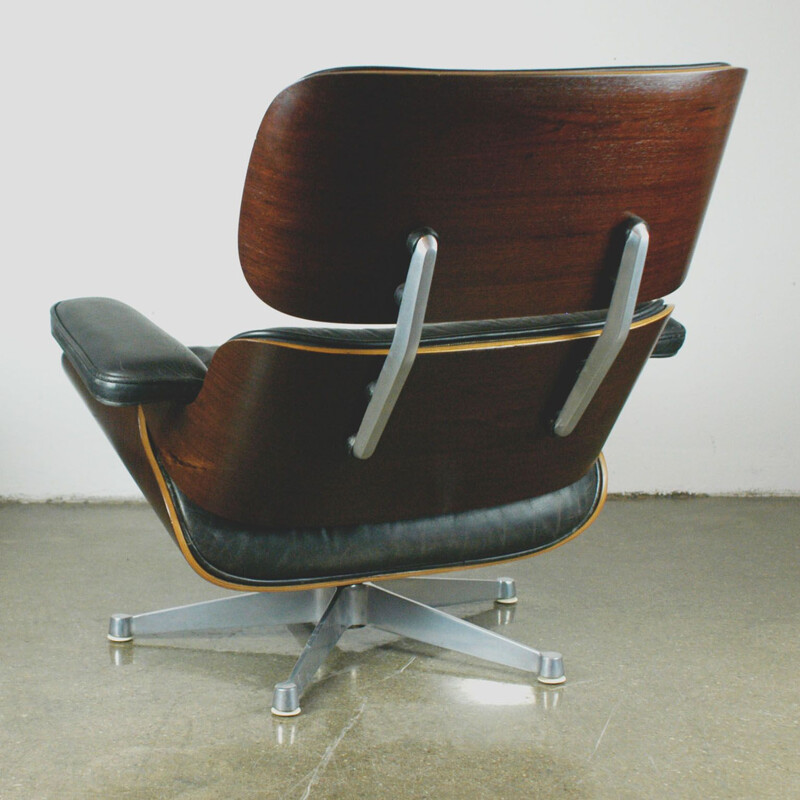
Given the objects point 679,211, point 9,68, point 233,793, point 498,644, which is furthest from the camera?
point 9,68

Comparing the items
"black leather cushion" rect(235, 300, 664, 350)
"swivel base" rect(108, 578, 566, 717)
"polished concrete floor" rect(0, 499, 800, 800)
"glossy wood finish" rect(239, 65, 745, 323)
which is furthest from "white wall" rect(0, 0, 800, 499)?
"glossy wood finish" rect(239, 65, 745, 323)

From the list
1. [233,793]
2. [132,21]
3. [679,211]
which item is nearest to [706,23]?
[132,21]

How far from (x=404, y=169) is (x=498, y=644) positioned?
1.03 metres

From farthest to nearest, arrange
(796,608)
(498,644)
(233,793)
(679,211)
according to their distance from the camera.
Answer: (796,608)
(498,644)
(233,793)
(679,211)

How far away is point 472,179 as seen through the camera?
128 cm

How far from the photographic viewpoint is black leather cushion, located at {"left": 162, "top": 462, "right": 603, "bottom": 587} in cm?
165

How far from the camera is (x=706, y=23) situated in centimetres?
317

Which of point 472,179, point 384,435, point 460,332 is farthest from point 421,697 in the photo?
point 472,179

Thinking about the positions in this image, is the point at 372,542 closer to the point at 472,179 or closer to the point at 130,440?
the point at 130,440

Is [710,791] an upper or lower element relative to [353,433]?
lower

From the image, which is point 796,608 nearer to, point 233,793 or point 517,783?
point 517,783

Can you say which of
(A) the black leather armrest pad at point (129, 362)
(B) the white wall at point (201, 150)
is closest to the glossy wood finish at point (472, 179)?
(A) the black leather armrest pad at point (129, 362)

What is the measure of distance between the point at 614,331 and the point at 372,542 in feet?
1.77

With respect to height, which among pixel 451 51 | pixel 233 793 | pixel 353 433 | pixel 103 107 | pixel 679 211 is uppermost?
pixel 451 51
